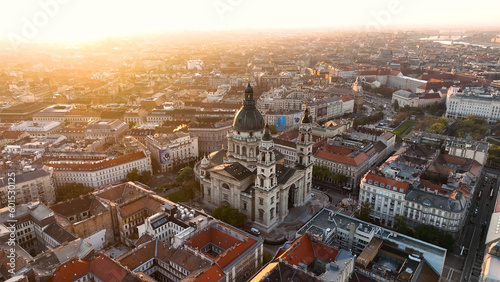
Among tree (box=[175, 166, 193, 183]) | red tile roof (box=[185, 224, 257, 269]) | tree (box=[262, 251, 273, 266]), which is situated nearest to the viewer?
red tile roof (box=[185, 224, 257, 269])

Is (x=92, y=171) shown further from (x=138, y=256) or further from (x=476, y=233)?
(x=476, y=233)

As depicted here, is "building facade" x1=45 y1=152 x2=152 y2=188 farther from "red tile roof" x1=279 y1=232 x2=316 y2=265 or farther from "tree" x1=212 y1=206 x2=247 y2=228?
"red tile roof" x1=279 y1=232 x2=316 y2=265

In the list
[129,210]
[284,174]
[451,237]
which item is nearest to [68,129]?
[129,210]

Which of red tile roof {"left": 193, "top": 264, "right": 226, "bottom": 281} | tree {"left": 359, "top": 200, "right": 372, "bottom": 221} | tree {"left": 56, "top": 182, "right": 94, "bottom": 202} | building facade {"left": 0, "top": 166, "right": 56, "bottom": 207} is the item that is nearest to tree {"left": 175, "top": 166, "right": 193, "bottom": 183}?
tree {"left": 56, "top": 182, "right": 94, "bottom": 202}

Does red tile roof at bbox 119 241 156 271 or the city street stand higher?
red tile roof at bbox 119 241 156 271

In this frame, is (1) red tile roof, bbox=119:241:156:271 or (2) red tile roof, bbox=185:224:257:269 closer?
(1) red tile roof, bbox=119:241:156:271

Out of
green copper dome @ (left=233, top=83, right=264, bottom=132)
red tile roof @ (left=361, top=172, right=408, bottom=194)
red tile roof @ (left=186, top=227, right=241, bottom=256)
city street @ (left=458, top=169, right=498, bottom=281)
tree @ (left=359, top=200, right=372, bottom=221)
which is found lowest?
city street @ (left=458, top=169, right=498, bottom=281)

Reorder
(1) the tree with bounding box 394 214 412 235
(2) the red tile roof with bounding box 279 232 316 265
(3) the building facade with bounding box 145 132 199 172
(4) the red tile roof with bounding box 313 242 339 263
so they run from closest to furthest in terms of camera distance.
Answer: (2) the red tile roof with bounding box 279 232 316 265 < (4) the red tile roof with bounding box 313 242 339 263 < (1) the tree with bounding box 394 214 412 235 < (3) the building facade with bounding box 145 132 199 172
